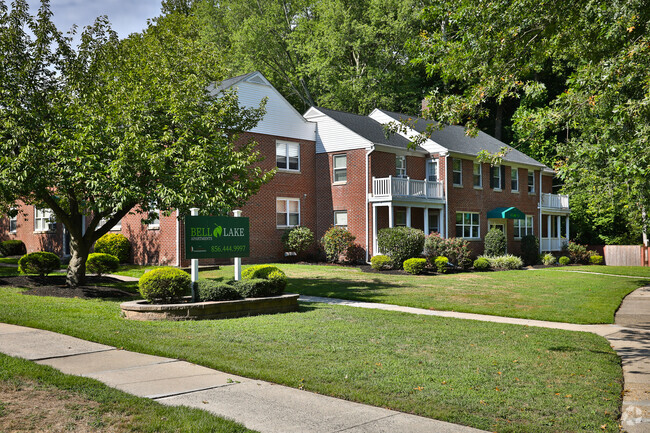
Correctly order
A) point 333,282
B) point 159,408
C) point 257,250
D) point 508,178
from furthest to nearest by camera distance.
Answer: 1. point 508,178
2. point 257,250
3. point 333,282
4. point 159,408

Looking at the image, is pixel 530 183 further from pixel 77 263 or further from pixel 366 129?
pixel 77 263

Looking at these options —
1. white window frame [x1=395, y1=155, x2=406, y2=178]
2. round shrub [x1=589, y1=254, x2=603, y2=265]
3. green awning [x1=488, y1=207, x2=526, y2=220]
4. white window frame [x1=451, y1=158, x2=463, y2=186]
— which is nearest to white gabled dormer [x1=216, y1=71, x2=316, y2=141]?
white window frame [x1=395, y1=155, x2=406, y2=178]

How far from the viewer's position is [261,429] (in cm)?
498

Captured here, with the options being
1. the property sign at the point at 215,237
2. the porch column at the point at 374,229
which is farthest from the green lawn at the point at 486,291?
the porch column at the point at 374,229

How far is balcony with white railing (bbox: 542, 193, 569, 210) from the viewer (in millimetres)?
37875

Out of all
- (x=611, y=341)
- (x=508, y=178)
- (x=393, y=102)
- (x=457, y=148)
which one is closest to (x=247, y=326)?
(x=611, y=341)

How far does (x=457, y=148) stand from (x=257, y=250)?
12.4 metres

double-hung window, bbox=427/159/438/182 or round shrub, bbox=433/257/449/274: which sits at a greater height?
double-hung window, bbox=427/159/438/182

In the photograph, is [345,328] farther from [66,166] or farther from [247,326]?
[66,166]

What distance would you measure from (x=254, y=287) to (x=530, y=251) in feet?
83.0

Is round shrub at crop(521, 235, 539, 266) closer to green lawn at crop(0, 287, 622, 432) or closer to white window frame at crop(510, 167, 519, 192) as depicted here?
white window frame at crop(510, 167, 519, 192)

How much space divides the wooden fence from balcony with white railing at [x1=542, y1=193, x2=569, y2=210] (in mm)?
3840

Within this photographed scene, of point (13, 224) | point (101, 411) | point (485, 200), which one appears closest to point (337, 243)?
point (485, 200)

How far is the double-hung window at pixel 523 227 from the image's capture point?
117 feet
